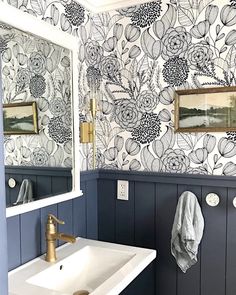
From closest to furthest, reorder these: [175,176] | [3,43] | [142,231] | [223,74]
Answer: [3,43] < [223,74] < [175,176] < [142,231]

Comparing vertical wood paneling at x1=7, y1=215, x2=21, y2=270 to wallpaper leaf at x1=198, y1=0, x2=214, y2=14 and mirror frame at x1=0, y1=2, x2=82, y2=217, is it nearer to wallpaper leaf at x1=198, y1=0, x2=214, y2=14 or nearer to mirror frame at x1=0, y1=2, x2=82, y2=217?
mirror frame at x1=0, y1=2, x2=82, y2=217

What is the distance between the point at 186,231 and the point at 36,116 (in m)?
0.98

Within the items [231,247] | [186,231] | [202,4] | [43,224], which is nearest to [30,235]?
[43,224]

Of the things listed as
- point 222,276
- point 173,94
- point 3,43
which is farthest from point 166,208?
point 3,43

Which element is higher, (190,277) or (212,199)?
(212,199)

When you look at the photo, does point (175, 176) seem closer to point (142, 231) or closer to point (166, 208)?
point (166, 208)

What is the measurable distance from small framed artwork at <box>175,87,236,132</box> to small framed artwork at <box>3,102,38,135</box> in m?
0.81

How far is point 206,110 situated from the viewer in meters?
1.69

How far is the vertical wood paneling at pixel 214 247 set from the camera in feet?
5.47

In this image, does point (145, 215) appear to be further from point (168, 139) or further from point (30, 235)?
point (30, 235)

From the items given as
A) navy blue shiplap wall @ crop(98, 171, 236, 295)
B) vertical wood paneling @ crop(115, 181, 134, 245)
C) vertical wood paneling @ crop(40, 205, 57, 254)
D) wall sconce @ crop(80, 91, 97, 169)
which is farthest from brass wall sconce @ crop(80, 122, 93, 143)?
vertical wood paneling @ crop(40, 205, 57, 254)

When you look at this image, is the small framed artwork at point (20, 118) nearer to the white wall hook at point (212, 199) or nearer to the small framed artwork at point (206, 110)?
the small framed artwork at point (206, 110)

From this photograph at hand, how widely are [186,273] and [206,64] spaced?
3.97ft

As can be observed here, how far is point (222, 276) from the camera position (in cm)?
169
